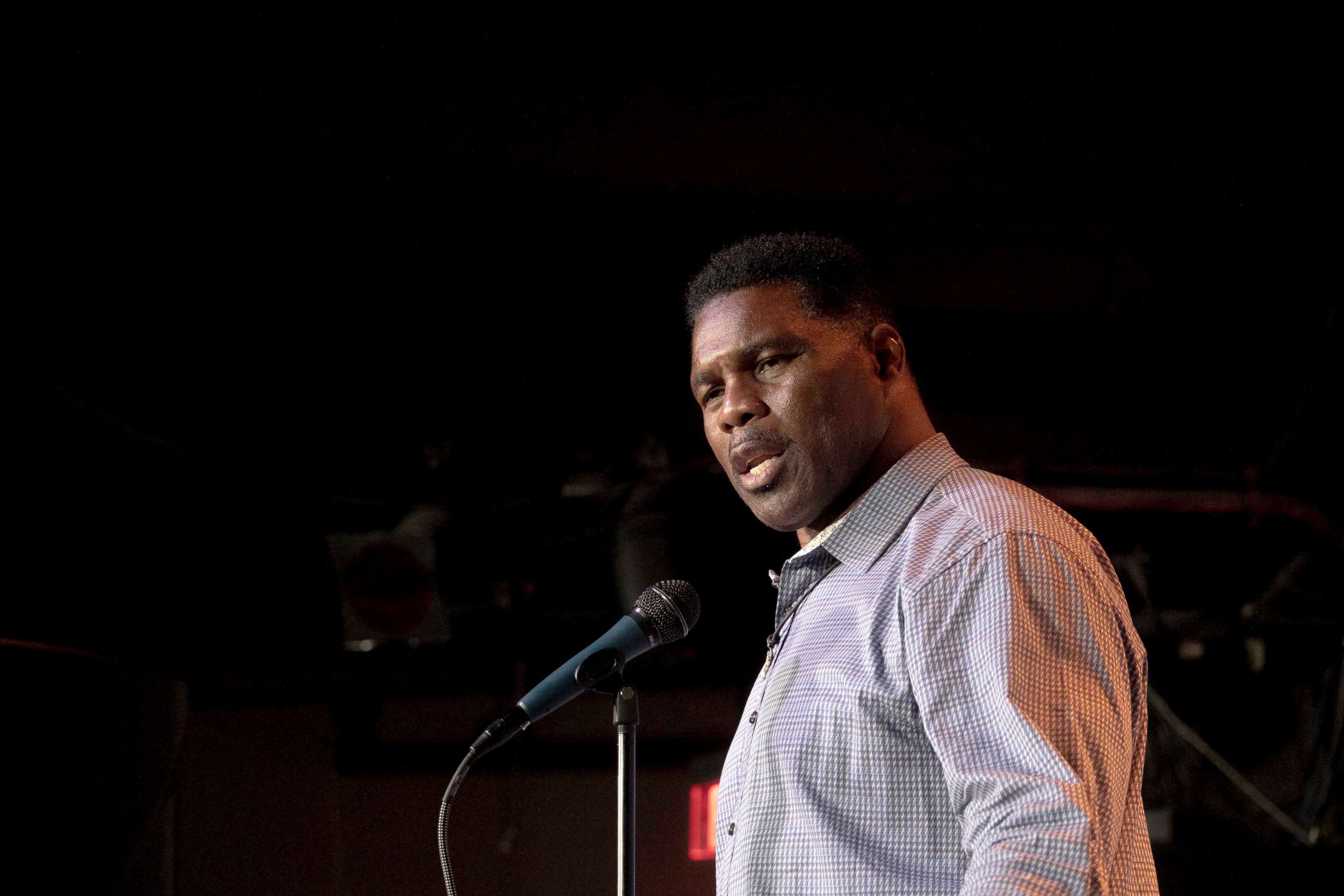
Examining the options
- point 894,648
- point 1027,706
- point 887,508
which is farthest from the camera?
point 887,508

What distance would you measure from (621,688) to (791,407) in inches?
19.5

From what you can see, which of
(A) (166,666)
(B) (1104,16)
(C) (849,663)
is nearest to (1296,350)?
(B) (1104,16)

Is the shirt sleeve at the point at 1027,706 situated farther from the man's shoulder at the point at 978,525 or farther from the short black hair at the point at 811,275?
the short black hair at the point at 811,275

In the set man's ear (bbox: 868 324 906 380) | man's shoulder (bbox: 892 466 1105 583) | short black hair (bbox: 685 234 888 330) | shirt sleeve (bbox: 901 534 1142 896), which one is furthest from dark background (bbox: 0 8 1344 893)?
shirt sleeve (bbox: 901 534 1142 896)

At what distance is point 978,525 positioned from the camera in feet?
3.92

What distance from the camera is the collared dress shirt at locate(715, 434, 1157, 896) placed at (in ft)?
3.33

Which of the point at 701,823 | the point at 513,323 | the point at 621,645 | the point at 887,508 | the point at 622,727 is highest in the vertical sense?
the point at 513,323

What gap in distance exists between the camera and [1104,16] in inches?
127

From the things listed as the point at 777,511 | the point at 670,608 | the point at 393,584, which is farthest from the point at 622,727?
the point at 393,584

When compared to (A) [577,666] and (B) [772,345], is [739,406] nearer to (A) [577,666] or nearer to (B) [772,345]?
(B) [772,345]

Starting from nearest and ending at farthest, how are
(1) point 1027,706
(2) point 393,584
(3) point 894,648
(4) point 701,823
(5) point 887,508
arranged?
(1) point 1027,706 < (3) point 894,648 < (5) point 887,508 < (2) point 393,584 < (4) point 701,823

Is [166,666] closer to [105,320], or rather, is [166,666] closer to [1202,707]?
[105,320]

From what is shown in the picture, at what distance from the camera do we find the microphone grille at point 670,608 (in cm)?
163

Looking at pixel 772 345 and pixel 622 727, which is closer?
pixel 772 345
